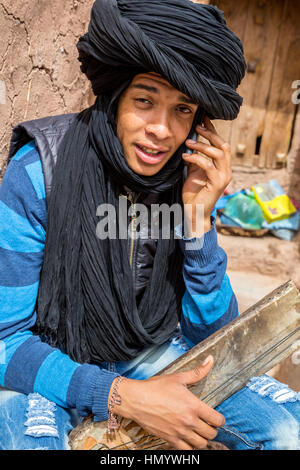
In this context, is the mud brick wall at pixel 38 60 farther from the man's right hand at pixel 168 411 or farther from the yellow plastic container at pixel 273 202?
the yellow plastic container at pixel 273 202

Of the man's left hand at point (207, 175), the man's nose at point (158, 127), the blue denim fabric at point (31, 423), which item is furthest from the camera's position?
the man's left hand at point (207, 175)

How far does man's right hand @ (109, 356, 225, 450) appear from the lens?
1.29 metres

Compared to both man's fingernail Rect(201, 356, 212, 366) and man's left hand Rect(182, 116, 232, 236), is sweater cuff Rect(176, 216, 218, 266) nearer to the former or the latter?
man's left hand Rect(182, 116, 232, 236)

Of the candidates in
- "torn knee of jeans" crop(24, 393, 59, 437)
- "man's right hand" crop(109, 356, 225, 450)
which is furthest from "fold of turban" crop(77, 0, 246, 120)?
"torn knee of jeans" crop(24, 393, 59, 437)

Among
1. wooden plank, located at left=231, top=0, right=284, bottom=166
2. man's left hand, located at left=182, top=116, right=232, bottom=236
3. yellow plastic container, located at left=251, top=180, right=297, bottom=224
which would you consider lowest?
yellow plastic container, located at left=251, top=180, right=297, bottom=224

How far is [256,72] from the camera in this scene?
406 cm

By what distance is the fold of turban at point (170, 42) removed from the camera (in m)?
1.36

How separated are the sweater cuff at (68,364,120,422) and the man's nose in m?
0.73

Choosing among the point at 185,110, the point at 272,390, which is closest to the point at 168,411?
the point at 272,390

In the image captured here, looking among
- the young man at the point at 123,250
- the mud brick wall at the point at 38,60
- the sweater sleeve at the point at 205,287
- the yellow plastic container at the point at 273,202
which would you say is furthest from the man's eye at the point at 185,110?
the yellow plastic container at the point at 273,202

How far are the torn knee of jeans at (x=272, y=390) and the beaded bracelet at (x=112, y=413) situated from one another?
50 cm

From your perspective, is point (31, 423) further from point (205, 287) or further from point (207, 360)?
point (205, 287)

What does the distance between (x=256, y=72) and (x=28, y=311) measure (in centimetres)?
332
